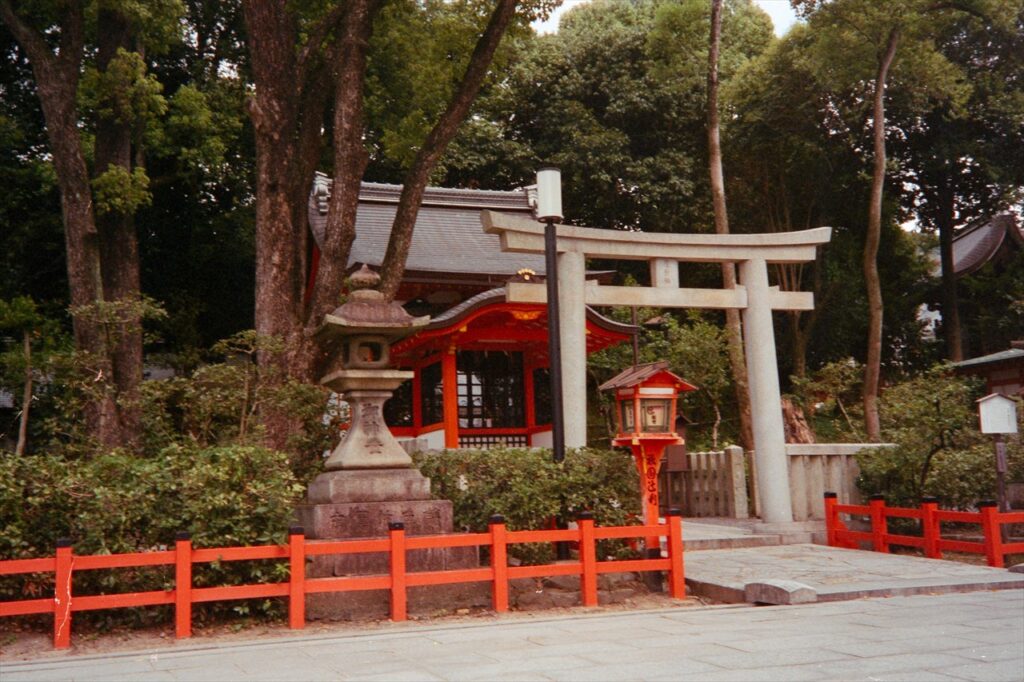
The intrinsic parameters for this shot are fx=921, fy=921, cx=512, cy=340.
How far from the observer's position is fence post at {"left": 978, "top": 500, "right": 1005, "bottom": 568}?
10.0 meters

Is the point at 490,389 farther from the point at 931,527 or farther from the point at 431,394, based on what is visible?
the point at 931,527

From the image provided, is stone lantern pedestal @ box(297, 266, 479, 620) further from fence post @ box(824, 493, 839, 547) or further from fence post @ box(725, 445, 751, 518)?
fence post @ box(725, 445, 751, 518)

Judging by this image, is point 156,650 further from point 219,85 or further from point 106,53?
point 219,85

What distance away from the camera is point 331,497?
8695 millimetres

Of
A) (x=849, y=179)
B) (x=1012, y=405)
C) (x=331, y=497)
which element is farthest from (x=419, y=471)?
(x=849, y=179)

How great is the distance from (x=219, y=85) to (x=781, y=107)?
15.2m

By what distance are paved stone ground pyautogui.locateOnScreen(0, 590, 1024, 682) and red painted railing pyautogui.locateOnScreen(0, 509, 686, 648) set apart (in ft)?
1.45

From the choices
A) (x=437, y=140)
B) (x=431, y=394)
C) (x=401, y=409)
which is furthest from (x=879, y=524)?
(x=401, y=409)

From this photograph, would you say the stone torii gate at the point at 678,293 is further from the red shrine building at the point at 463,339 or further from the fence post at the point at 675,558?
the red shrine building at the point at 463,339

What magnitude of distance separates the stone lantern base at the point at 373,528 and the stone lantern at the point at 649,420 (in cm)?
235

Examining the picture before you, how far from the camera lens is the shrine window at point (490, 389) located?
→ 1955cm

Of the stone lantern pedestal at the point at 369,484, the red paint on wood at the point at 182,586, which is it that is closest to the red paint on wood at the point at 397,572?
the stone lantern pedestal at the point at 369,484

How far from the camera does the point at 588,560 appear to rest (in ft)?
28.1

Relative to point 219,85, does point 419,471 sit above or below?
below
